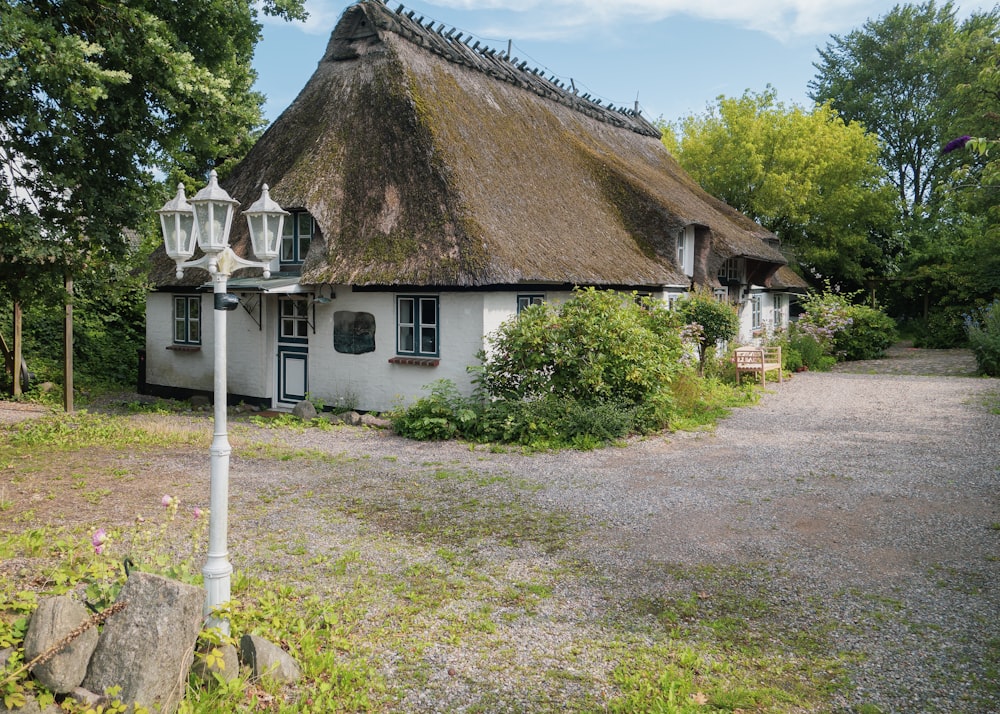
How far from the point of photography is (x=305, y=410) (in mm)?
13484

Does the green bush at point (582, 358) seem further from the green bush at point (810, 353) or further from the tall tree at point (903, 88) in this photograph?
the tall tree at point (903, 88)

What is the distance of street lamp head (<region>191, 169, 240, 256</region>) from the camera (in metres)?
4.78

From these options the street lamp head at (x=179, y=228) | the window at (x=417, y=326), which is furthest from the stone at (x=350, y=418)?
the street lamp head at (x=179, y=228)

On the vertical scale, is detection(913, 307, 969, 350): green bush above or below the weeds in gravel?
above

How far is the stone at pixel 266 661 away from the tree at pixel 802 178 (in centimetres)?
2897

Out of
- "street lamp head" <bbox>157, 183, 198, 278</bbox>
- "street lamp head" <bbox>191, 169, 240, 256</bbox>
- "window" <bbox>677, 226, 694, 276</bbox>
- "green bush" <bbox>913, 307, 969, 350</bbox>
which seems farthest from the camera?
"green bush" <bbox>913, 307, 969, 350</bbox>

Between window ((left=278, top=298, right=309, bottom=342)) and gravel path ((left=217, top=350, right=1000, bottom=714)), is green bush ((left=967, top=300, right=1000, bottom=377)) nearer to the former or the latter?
gravel path ((left=217, top=350, right=1000, bottom=714))

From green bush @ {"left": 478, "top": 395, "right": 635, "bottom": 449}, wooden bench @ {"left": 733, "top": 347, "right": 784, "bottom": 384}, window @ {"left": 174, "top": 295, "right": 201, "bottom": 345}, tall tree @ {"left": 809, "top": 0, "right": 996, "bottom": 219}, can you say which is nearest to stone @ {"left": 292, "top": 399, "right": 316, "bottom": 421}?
green bush @ {"left": 478, "top": 395, "right": 635, "bottom": 449}

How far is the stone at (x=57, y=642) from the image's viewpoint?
355cm

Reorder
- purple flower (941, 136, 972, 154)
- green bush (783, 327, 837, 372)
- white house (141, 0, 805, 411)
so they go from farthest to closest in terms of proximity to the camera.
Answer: green bush (783, 327, 837, 372), white house (141, 0, 805, 411), purple flower (941, 136, 972, 154)

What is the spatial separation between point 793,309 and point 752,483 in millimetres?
26200

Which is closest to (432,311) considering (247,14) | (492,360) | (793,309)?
(492,360)

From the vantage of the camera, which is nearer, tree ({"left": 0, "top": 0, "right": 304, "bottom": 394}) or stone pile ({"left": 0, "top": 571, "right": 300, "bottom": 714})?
stone pile ({"left": 0, "top": 571, "right": 300, "bottom": 714})

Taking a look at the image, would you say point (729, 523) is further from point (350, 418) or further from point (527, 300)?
point (350, 418)
